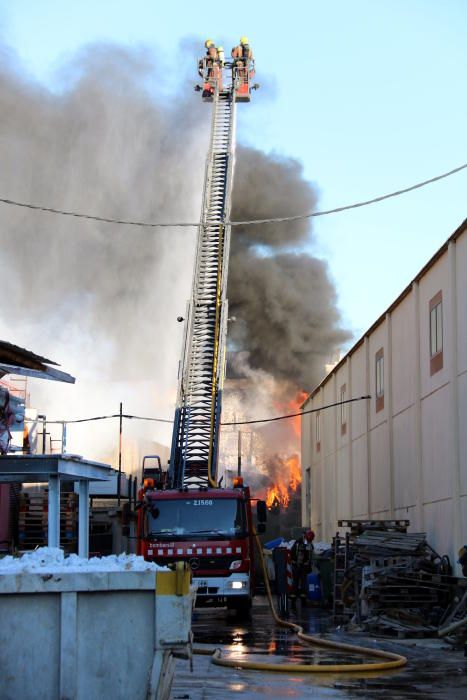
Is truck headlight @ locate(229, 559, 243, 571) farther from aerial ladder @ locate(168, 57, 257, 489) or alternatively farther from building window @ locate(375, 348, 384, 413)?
building window @ locate(375, 348, 384, 413)

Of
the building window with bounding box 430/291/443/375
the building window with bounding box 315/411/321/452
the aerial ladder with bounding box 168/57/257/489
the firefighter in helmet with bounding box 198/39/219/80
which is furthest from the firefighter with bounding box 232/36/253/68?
the building window with bounding box 430/291/443/375

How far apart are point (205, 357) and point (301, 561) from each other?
4.93 m

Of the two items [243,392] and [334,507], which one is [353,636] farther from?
[243,392]

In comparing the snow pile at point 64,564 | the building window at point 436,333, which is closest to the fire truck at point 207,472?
the building window at point 436,333

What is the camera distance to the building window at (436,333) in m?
18.6

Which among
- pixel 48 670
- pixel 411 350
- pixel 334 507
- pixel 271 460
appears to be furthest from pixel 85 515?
pixel 271 460

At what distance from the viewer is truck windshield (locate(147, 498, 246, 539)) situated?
1644 centimetres

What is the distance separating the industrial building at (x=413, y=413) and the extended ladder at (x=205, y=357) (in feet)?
13.1

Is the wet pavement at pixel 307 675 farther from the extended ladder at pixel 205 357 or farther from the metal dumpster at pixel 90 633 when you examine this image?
the extended ladder at pixel 205 357

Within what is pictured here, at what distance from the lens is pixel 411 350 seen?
69.2 ft

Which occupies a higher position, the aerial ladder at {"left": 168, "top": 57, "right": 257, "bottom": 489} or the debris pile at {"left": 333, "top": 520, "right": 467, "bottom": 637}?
the aerial ladder at {"left": 168, "top": 57, "right": 257, "bottom": 489}

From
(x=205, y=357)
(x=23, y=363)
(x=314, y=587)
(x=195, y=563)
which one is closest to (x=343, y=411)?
(x=205, y=357)

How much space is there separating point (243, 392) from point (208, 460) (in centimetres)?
2872

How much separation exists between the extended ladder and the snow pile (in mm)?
11751
